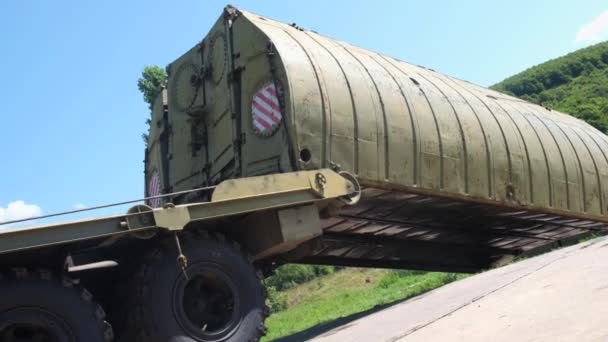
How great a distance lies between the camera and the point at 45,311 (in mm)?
4270

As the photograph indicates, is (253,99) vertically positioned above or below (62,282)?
above

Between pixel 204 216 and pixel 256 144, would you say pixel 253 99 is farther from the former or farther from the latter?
pixel 204 216

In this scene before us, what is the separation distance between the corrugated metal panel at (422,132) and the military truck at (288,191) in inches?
1.0

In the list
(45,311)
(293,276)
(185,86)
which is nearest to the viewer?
(45,311)

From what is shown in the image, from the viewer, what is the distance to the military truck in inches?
192

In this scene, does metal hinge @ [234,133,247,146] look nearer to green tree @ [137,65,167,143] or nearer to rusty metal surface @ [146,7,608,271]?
rusty metal surface @ [146,7,608,271]

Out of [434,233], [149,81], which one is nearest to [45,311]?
[434,233]

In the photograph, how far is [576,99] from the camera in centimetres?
4909

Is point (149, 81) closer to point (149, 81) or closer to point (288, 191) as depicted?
point (149, 81)

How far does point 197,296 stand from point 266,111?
8.33ft

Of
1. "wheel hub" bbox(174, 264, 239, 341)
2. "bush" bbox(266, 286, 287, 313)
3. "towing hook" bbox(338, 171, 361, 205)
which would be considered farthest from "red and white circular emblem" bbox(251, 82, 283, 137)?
"bush" bbox(266, 286, 287, 313)

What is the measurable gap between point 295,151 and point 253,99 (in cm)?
94

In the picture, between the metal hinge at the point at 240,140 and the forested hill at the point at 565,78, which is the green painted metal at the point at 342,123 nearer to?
the metal hinge at the point at 240,140

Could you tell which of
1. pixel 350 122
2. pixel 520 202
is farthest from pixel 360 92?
pixel 520 202
